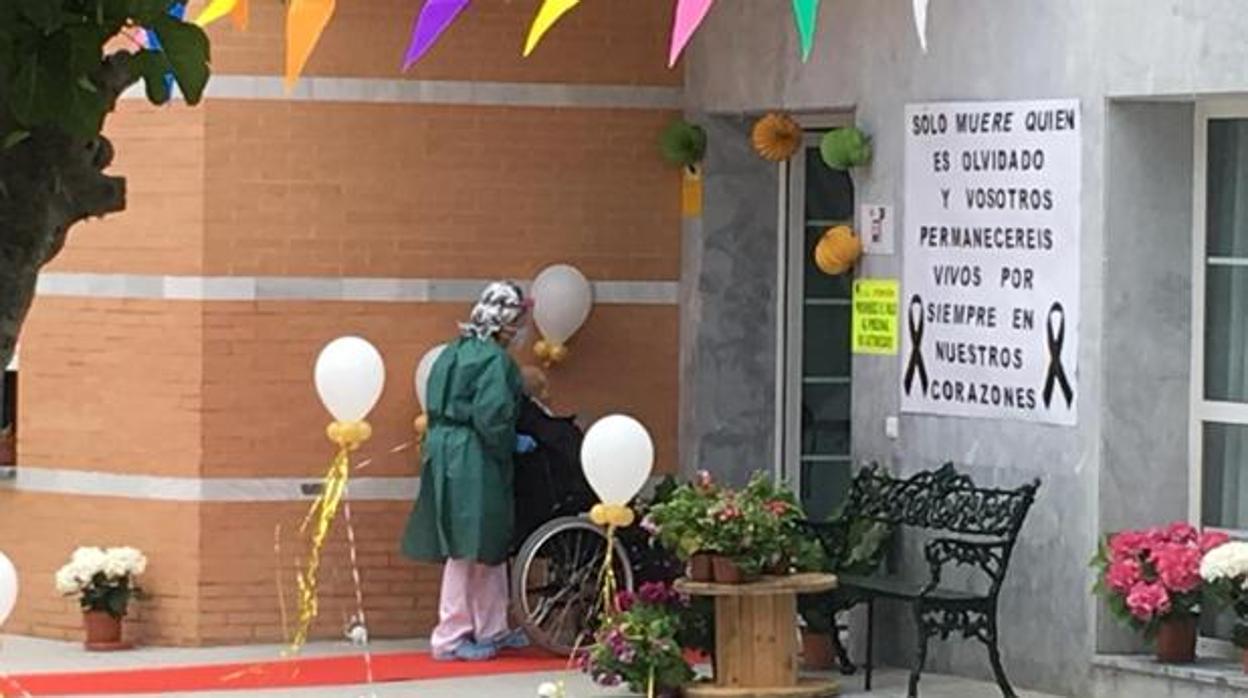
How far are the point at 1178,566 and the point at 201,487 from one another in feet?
17.8

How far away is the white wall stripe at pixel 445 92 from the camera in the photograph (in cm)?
1534

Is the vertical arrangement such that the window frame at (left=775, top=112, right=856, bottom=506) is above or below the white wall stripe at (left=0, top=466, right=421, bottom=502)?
above

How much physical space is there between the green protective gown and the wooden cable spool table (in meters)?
1.77

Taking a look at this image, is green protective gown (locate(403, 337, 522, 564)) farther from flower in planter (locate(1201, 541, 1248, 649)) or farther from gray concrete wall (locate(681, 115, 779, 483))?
flower in planter (locate(1201, 541, 1248, 649))

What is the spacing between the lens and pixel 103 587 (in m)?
15.1

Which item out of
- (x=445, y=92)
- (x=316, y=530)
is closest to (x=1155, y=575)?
(x=316, y=530)

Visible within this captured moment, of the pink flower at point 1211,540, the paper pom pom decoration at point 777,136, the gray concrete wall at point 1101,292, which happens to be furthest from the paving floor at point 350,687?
the paper pom pom decoration at point 777,136

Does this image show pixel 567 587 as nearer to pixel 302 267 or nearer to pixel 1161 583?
pixel 302 267

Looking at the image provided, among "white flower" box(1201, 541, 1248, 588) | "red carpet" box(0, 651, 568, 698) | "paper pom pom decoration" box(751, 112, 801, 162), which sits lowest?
"red carpet" box(0, 651, 568, 698)

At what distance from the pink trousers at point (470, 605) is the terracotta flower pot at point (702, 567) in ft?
6.49

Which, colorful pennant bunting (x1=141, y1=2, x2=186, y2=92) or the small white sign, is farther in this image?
the small white sign

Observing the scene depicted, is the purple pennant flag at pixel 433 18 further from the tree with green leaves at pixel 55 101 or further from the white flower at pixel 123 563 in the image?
the tree with green leaves at pixel 55 101

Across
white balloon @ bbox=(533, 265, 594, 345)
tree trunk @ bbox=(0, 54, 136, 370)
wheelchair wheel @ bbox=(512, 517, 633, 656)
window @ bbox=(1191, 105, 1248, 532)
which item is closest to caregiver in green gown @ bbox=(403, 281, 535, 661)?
wheelchair wheel @ bbox=(512, 517, 633, 656)

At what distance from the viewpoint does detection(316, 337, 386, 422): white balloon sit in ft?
44.0
